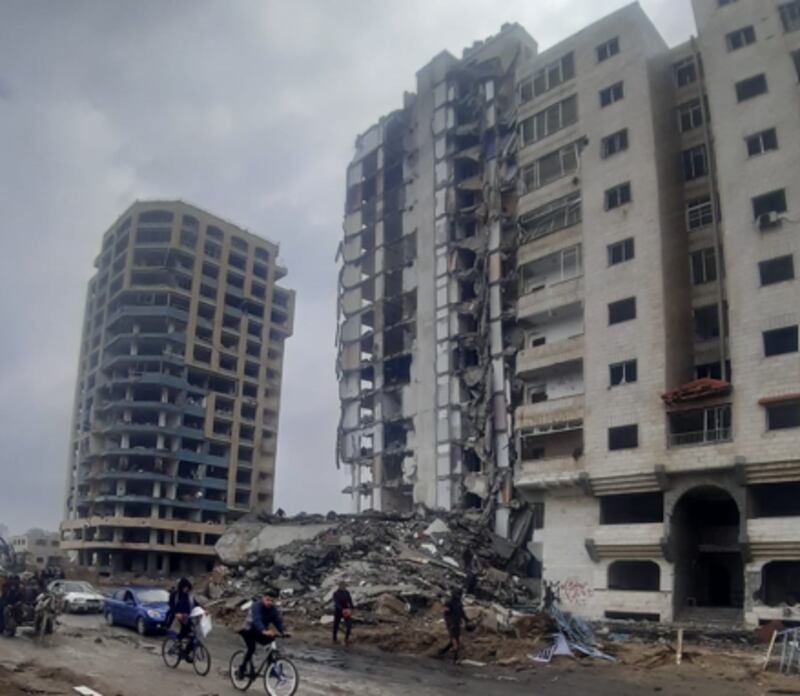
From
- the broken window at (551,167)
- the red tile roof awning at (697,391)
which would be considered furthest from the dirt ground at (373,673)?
the broken window at (551,167)

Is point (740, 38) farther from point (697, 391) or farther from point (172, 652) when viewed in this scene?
point (172, 652)

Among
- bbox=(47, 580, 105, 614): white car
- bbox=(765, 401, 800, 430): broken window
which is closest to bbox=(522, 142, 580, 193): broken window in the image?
bbox=(765, 401, 800, 430): broken window

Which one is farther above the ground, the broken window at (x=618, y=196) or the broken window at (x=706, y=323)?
the broken window at (x=618, y=196)

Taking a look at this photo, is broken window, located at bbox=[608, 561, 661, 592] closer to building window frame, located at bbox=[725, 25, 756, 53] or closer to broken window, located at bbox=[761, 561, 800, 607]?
broken window, located at bbox=[761, 561, 800, 607]

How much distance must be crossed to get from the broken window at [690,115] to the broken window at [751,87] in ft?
12.1

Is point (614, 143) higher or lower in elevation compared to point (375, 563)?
higher

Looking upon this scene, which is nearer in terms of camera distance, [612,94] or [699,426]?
[699,426]

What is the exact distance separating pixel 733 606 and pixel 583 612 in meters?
6.58

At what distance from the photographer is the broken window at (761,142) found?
3344cm

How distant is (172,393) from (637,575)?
2400 inches

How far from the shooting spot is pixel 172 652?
16750 millimetres

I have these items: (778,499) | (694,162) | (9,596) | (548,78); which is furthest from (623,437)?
(9,596)

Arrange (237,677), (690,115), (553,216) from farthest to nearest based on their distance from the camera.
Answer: (553,216) → (690,115) → (237,677)

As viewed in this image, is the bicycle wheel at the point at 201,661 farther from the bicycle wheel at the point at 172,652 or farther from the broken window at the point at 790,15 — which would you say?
the broken window at the point at 790,15
